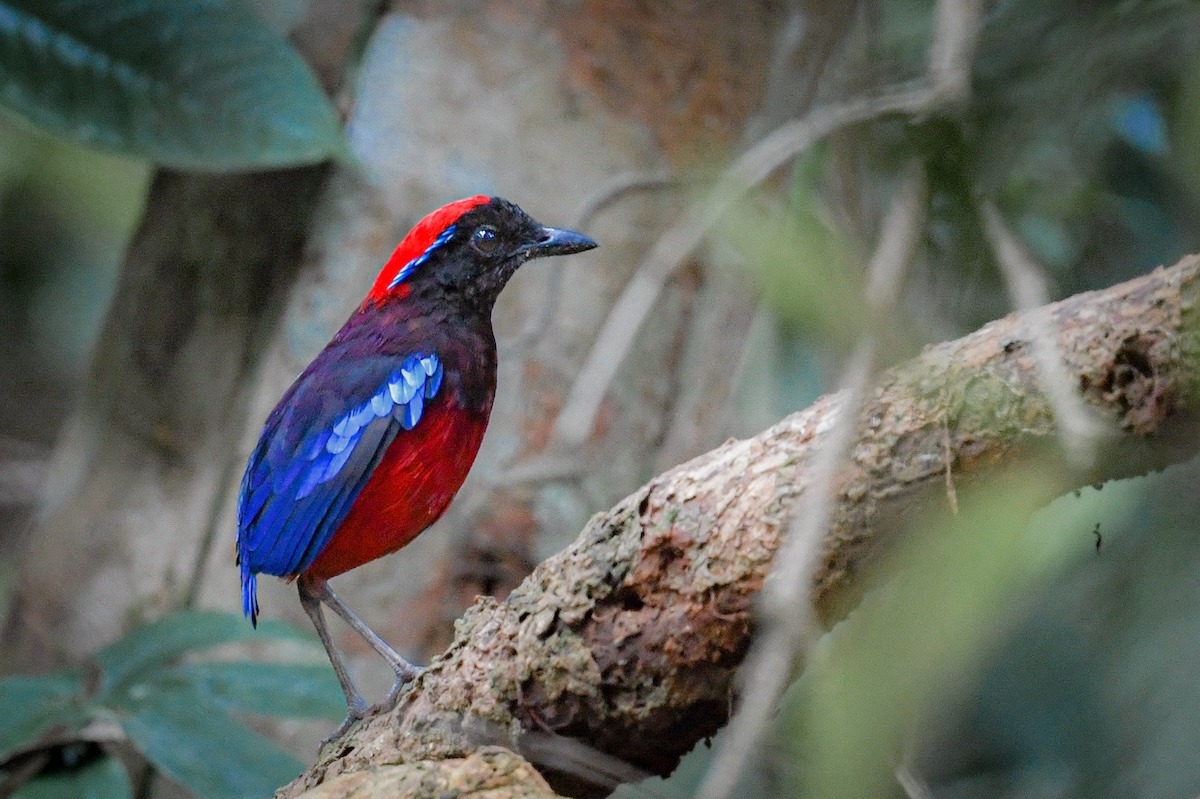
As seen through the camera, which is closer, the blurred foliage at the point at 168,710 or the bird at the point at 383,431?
the bird at the point at 383,431

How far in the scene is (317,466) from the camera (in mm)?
3164

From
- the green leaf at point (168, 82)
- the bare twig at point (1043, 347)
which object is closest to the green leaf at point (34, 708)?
the green leaf at point (168, 82)

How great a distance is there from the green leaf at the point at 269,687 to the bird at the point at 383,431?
40 centimetres

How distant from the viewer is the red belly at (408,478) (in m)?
3.19

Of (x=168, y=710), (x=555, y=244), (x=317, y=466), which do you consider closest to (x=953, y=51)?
(x=555, y=244)

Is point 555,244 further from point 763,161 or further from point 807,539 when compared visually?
point 807,539

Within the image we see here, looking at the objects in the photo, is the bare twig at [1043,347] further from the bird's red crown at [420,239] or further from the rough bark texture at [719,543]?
the bird's red crown at [420,239]

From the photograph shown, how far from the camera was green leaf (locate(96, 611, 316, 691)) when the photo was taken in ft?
12.4

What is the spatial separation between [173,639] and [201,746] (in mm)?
380

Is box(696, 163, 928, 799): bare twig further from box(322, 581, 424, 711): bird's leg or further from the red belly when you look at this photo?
the red belly

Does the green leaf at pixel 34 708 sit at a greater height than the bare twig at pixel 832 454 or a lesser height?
lesser

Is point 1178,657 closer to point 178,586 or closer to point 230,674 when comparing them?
point 230,674

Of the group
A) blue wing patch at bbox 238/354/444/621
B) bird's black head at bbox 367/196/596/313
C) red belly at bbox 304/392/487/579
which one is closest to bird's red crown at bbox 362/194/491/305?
bird's black head at bbox 367/196/596/313

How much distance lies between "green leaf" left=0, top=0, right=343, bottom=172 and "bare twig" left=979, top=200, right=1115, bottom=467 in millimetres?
2647
